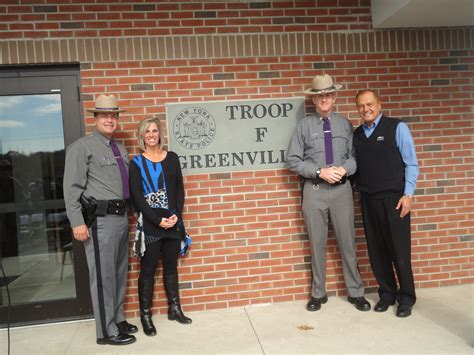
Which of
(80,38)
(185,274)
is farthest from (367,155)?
(80,38)

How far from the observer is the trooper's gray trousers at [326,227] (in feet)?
12.7

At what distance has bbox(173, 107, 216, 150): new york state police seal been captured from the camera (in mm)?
4012

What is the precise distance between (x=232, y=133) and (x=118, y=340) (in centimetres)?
211

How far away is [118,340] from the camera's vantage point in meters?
3.42

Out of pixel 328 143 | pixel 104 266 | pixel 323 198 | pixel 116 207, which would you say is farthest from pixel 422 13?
pixel 104 266

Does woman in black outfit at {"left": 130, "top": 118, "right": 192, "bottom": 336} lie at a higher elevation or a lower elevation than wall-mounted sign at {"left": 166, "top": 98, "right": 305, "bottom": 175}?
lower

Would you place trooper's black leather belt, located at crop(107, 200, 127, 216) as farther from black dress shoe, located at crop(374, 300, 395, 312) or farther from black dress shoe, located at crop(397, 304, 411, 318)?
black dress shoe, located at crop(397, 304, 411, 318)

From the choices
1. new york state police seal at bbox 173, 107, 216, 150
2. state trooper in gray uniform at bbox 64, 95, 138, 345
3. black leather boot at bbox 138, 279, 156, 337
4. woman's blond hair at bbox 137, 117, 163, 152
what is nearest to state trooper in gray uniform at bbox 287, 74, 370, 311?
new york state police seal at bbox 173, 107, 216, 150

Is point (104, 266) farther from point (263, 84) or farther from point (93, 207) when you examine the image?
point (263, 84)

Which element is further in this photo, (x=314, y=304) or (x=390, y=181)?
(x=314, y=304)

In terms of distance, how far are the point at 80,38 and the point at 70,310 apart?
2574mm

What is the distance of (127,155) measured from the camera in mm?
3723

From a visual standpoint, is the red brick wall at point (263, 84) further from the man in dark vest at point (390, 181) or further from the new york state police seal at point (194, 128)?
the man in dark vest at point (390, 181)

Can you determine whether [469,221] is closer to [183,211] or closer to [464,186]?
[464,186]
